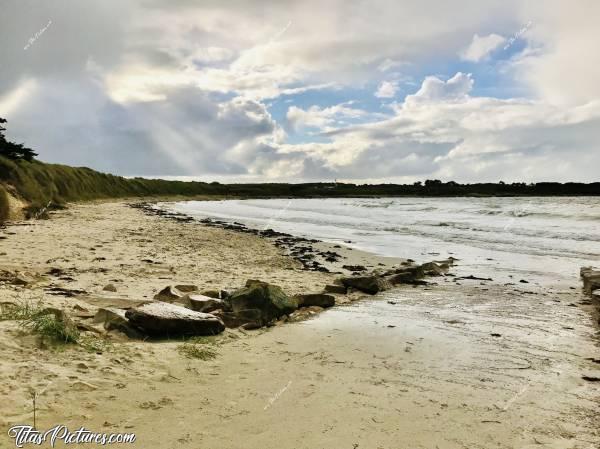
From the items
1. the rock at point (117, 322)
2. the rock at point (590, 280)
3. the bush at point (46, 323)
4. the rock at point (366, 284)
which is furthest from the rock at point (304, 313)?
Result: the rock at point (590, 280)

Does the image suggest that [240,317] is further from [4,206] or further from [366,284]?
[4,206]

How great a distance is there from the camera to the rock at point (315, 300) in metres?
9.05

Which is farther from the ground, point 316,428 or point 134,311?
point 134,311

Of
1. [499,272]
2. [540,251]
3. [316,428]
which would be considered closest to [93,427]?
[316,428]

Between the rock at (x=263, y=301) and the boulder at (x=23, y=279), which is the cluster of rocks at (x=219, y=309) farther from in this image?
the boulder at (x=23, y=279)

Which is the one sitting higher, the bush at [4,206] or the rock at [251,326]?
the bush at [4,206]

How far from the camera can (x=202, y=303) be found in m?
8.00

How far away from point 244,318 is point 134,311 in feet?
6.19

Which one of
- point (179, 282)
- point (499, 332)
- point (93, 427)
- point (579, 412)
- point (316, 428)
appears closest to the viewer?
point (93, 427)

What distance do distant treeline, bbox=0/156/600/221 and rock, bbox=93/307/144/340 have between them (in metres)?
17.9

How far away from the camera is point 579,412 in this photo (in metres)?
4.54

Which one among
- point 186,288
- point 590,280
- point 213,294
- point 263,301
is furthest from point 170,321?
point 590,280

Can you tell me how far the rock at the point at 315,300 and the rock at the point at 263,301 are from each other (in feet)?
1.84

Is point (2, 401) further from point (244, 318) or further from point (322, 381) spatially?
point (244, 318)
